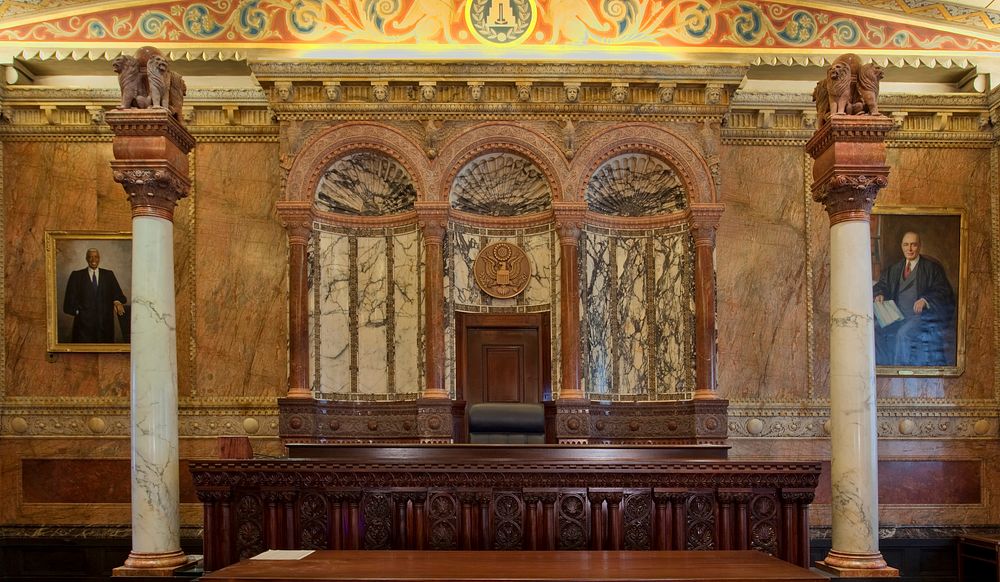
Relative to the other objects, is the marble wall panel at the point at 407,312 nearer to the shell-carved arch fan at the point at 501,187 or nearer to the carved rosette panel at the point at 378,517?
the shell-carved arch fan at the point at 501,187

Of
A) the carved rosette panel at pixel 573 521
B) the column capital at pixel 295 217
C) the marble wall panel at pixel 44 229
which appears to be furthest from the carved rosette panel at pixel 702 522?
the marble wall panel at pixel 44 229

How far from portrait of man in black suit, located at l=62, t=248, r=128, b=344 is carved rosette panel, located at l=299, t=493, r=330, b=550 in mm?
4710

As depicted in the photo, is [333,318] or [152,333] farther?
[333,318]

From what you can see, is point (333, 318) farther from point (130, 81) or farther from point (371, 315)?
point (130, 81)

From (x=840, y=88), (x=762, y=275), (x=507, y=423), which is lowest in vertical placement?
(x=507, y=423)

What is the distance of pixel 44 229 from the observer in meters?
11.1

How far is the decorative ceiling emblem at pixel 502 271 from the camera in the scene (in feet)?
37.5

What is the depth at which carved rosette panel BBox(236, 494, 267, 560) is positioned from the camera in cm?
759

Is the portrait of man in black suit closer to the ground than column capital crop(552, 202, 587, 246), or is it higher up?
closer to the ground

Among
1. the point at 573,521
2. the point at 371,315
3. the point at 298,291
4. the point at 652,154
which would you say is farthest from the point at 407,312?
the point at 573,521

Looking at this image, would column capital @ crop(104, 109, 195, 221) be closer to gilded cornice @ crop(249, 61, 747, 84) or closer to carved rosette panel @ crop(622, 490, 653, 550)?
gilded cornice @ crop(249, 61, 747, 84)

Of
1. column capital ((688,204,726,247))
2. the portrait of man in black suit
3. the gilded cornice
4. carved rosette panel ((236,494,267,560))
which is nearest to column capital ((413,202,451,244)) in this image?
the gilded cornice

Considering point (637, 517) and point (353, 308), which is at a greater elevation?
point (353, 308)

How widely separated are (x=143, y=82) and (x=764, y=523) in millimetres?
6890
